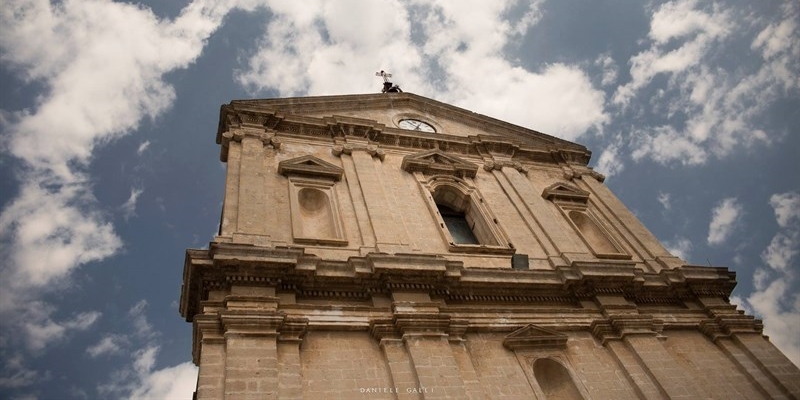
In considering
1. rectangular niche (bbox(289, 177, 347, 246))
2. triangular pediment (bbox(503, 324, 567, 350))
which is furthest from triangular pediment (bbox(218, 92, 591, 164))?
triangular pediment (bbox(503, 324, 567, 350))

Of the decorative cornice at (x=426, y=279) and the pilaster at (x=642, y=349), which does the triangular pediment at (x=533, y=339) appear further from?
the pilaster at (x=642, y=349)

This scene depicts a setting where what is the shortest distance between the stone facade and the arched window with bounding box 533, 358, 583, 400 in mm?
34

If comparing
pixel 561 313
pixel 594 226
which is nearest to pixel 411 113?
pixel 594 226

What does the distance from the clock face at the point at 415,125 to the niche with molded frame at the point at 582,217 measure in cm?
497

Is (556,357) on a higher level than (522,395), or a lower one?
higher

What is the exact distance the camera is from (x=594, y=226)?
672 inches

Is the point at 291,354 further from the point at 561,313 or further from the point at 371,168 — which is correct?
the point at 371,168

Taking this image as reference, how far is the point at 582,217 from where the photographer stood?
17469 millimetres

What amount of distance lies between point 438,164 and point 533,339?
716 cm

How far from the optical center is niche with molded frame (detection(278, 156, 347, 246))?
12.9 m

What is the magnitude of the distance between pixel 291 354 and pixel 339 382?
94 centimetres

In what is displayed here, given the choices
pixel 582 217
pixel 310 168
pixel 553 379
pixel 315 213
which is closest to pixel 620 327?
pixel 553 379

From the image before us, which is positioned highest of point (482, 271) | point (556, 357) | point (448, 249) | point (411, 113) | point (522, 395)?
point (411, 113)

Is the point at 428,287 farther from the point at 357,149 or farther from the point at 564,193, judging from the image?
the point at 564,193
